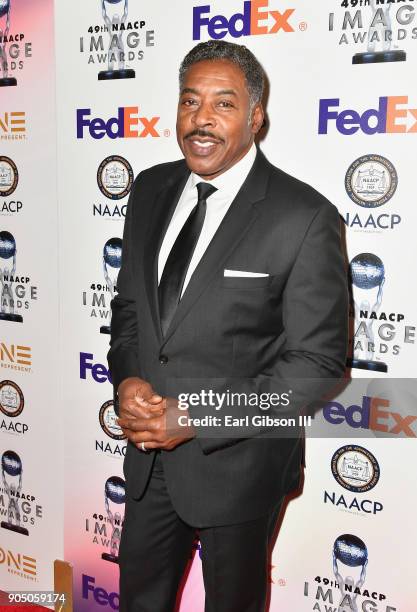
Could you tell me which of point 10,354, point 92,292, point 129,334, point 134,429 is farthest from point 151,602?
point 10,354

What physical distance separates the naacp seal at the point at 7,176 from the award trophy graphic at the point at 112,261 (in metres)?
0.60

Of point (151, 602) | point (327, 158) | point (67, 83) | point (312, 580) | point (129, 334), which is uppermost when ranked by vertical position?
point (67, 83)

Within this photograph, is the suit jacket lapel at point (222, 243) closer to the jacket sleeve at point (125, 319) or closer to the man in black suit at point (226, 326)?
the man in black suit at point (226, 326)

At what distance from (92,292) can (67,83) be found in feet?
2.98

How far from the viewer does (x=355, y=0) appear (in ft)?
Result: 6.83

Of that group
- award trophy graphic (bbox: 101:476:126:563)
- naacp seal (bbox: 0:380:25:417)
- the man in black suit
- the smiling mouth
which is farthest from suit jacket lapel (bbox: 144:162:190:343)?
naacp seal (bbox: 0:380:25:417)

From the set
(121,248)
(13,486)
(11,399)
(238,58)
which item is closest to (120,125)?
(121,248)

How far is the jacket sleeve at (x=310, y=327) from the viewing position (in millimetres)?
1740

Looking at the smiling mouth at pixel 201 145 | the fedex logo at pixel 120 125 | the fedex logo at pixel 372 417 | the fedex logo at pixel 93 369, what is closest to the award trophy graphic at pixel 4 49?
the fedex logo at pixel 120 125

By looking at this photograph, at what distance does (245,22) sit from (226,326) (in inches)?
46.2

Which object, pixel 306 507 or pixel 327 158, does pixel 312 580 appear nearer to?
pixel 306 507

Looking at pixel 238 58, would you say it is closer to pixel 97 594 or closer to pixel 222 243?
pixel 222 243

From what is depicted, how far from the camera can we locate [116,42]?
2561mm

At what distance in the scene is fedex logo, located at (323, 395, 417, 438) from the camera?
2254 mm
